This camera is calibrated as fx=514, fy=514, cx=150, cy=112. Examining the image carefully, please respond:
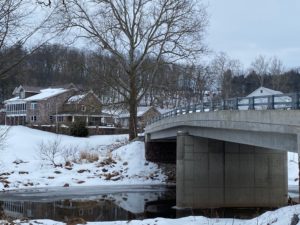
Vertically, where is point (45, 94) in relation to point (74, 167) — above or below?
above

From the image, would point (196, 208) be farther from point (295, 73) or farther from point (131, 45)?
point (295, 73)

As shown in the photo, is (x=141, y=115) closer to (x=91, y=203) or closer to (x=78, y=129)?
(x=78, y=129)

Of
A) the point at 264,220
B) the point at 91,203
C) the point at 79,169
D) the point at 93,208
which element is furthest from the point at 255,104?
the point at 79,169

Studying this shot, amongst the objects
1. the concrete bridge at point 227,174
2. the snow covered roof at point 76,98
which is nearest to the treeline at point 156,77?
the snow covered roof at point 76,98

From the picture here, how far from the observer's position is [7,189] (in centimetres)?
3591

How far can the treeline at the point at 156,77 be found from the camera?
11902 millimetres

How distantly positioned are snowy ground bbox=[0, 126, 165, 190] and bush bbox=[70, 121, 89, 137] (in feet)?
34.0

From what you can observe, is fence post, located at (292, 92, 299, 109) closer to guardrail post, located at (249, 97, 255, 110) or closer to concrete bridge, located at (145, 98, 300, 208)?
guardrail post, located at (249, 97, 255, 110)

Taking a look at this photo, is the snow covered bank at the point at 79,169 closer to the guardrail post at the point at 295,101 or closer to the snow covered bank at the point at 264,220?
the snow covered bank at the point at 264,220

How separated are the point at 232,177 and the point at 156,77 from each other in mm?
28816

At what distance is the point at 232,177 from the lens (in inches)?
1144

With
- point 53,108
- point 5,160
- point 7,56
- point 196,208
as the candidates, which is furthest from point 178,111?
point 53,108

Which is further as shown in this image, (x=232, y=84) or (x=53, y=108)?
(x=232, y=84)

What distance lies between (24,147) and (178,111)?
20.9 meters
